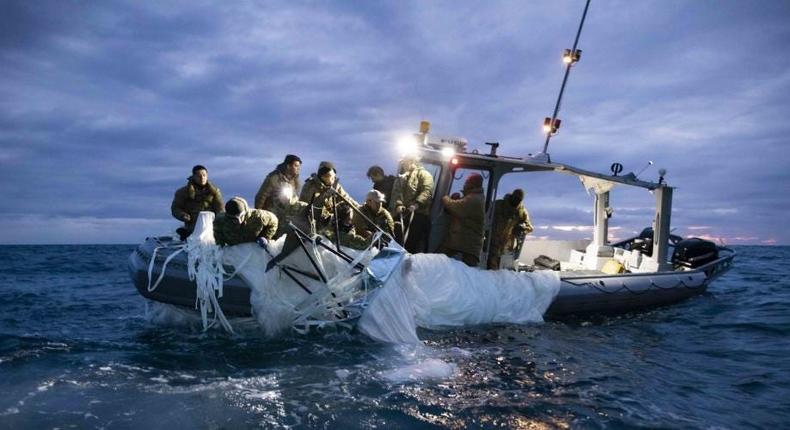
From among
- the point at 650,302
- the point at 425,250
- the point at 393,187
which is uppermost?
the point at 393,187

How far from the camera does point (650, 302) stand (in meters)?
8.90

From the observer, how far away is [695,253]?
35.9 feet

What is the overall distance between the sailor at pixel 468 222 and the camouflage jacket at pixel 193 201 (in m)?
3.50

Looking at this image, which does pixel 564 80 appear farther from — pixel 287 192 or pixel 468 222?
pixel 287 192

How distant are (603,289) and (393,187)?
3.91 m

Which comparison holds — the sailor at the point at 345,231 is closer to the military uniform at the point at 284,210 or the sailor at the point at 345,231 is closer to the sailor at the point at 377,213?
the sailor at the point at 377,213

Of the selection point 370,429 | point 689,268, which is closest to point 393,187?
point 370,429

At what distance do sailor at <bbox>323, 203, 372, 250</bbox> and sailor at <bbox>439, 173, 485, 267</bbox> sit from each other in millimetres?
1552

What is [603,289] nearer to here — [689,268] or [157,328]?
[689,268]

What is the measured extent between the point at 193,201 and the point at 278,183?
1.66 m

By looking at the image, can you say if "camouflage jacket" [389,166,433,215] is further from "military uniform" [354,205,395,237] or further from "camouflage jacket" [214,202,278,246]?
"camouflage jacket" [214,202,278,246]

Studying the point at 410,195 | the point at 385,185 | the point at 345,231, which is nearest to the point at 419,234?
the point at 410,195

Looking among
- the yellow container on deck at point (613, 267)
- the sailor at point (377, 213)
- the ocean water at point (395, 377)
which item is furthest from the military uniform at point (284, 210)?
the yellow container on deck at point (613, 267)

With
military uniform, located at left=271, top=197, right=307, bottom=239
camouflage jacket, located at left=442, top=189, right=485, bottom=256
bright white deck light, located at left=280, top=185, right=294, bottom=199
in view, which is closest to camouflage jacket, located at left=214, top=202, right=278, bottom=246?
military uniform, located at left=271, top=197, right=307, bottom=239
